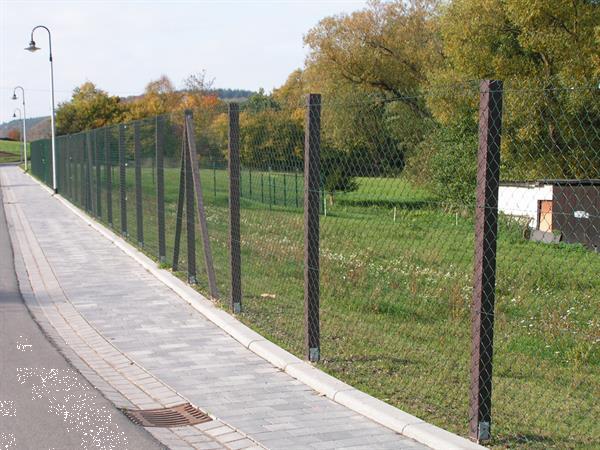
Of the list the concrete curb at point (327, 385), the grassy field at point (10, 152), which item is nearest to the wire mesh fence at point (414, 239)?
the concrete curb at point (327, 385)

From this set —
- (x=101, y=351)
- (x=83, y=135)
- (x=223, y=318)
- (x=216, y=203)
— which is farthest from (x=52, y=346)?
(x=83, y=135)

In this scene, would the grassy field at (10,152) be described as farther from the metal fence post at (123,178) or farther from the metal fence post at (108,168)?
the metal fence post at (123,178)

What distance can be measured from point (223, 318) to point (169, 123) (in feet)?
15.0

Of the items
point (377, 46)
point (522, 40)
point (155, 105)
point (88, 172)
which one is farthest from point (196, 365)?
point (155, 105)

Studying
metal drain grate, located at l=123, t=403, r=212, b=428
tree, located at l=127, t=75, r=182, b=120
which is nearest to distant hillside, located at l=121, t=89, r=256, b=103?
tree, located at l=127, t=75, r=182, b=120

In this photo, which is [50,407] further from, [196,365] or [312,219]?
[312,219]

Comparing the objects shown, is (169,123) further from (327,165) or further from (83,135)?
(83,135)

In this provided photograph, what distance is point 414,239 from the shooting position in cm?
793

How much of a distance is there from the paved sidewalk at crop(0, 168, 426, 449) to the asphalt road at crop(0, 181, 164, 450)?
0.37 m

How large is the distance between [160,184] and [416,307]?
453 cm

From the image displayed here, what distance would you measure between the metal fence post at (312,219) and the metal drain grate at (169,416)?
4.73 feet

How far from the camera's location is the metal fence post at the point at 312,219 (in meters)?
6.98

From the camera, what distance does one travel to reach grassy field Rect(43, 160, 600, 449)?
245 inches

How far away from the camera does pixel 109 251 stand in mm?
15523
